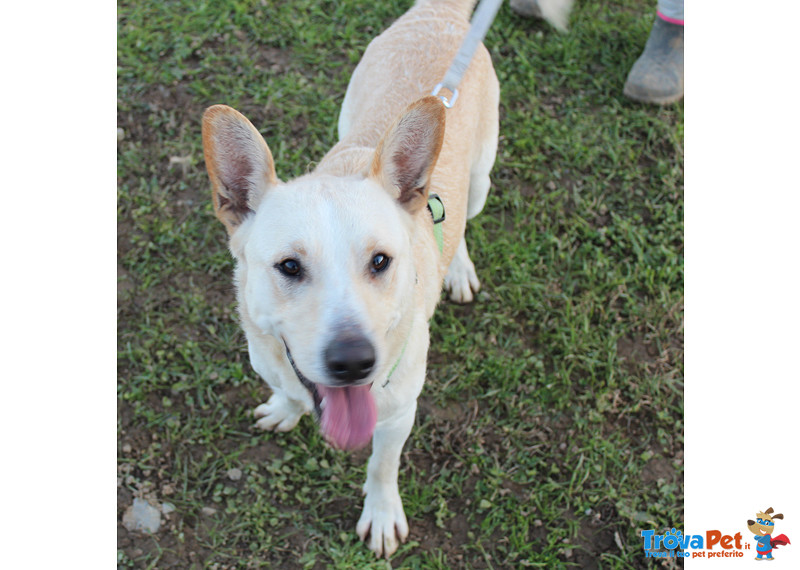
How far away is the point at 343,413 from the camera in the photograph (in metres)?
2.67

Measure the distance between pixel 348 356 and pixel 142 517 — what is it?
2295 mm

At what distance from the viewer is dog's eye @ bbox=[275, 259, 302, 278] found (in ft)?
8.11

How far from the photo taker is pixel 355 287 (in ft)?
7.93

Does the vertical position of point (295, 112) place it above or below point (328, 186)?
Result: below

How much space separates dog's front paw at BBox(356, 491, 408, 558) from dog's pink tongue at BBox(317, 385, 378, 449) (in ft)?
3.72

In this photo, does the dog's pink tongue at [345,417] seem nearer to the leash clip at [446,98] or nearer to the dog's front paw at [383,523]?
the dog's front paw at [383,523]

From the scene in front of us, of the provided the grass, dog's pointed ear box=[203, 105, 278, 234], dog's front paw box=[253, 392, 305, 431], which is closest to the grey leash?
the grass

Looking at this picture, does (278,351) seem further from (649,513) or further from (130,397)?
(649,513)

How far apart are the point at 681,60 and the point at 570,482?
153 inches

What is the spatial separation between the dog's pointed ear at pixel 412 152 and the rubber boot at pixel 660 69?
3735 millimetres

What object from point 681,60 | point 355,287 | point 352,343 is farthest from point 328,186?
point 681,60
